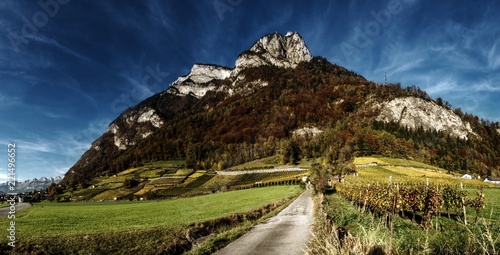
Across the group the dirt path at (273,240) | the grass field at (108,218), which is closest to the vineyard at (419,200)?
the dirt path at (273,240)

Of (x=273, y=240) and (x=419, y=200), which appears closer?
(x=273, y=240)

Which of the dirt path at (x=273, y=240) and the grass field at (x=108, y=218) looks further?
the grass field at (x=108, y=218)

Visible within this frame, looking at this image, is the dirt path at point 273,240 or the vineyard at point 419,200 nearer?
the dirt path at point 273,240

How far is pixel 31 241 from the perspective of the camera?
18656 millimetres

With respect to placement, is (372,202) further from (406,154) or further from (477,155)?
(477,155)

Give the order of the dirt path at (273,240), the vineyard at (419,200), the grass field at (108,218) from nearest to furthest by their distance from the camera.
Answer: the dirt path at (273,240) < the vineyard at (419,200) < the grass field at (108,218)

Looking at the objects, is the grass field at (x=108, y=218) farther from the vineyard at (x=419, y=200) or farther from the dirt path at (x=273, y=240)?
the vineyard at (x=419, y=200)

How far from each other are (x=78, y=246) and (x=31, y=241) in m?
3.71

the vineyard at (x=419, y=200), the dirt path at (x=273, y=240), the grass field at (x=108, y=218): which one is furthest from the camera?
the grass field at (x=108, y=218)

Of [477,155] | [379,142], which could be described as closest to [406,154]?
[379,142]

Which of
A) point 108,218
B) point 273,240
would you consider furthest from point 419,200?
point 108,218

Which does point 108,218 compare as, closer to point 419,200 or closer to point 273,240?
point 273,240

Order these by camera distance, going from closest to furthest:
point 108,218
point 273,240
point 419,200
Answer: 1. point 273,240
2. point 419,200
3. point 108,218

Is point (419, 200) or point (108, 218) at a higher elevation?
point (419, 200)
